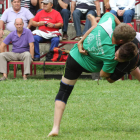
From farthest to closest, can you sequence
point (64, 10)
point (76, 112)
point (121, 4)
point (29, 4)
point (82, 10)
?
1. point (29, 4)
2. point (64, 10)
3. point (82, 10)
4. point (121, 4)
5. point (76, 112)

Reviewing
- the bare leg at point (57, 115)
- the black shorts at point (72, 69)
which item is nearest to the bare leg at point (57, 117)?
the bare leg at point (57, 115)

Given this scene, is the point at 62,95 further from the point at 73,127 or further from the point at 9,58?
the point at 9,58

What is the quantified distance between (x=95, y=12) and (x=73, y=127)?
600 cm

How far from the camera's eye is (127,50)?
12.6ft

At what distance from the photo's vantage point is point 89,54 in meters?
4.28

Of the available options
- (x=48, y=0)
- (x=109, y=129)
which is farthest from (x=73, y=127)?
(x=48, y=0)

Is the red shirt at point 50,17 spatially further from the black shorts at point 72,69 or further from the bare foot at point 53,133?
the bare foot at point 53,133

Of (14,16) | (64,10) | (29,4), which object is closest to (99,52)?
(64,10)

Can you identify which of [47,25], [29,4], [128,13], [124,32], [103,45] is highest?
[124,32]

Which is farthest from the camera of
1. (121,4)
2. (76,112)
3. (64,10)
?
(64,10)

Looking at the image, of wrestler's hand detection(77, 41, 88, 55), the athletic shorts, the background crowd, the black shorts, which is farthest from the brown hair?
the background crowd

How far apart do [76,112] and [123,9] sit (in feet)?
16.1

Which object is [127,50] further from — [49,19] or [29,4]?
[29,4]

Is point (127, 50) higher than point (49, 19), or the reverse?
point (127, 50)
